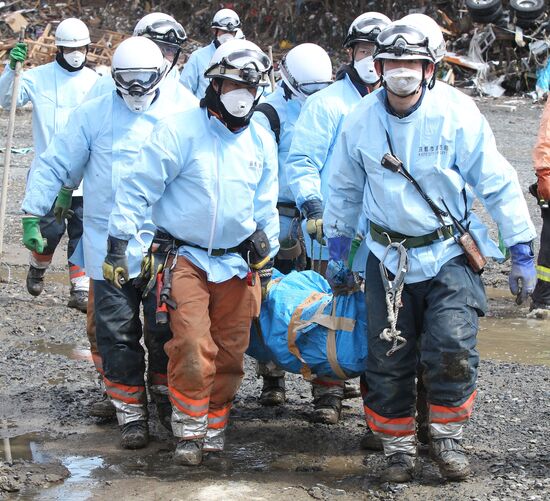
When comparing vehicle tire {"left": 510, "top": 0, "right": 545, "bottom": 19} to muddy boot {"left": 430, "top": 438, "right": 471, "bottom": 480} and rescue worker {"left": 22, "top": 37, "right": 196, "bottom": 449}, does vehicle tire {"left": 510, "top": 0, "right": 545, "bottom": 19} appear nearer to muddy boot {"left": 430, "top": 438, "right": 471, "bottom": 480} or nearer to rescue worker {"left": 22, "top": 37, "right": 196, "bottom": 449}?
rescue worker {"left": 22, "top": 37, "right": 196, "bottom": 449}

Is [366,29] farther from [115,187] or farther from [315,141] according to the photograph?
[115,187]

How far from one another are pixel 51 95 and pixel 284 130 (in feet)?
7.89

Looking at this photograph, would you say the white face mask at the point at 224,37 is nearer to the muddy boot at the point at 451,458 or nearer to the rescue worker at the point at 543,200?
the rescue worker at the point at 543,200

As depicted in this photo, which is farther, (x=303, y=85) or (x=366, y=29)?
(x=303, y=85)

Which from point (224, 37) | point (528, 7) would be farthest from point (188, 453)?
point (528, 7)

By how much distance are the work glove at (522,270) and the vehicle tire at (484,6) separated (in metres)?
18.6

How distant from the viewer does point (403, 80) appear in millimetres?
5102

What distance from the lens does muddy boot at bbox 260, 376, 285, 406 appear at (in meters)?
6.69

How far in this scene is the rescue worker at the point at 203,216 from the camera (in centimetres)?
551

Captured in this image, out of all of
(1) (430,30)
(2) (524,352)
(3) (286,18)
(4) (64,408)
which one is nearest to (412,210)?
(1) (430,30)

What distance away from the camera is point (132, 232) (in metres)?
5.59

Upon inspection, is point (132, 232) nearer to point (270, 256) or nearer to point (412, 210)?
point (270, 256)

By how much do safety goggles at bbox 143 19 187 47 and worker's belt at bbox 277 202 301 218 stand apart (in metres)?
1.34

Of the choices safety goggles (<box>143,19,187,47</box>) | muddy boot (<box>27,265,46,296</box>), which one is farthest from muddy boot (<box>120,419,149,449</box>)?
muddy boot (<box>27,265,46,296</box>)
